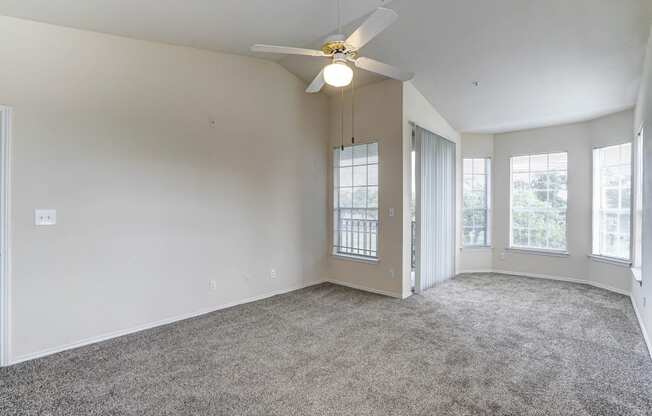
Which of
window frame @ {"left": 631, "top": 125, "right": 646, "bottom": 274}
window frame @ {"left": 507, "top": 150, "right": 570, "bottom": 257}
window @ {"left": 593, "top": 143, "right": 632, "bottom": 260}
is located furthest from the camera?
window frame @ {"left": 507, "top": 150, "right": 570, "bottom": 257}

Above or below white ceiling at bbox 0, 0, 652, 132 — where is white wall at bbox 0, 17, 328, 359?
below

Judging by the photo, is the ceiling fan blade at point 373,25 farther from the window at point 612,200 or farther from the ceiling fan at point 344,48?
the window at point 612,200

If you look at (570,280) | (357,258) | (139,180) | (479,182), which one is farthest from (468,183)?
(139,180)

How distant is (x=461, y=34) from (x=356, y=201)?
2.66m

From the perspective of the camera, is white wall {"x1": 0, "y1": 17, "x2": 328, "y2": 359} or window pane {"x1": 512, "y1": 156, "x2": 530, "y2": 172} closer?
white wall {"x1": 0, "y1": 17, "x2": 328, "y2": 359}

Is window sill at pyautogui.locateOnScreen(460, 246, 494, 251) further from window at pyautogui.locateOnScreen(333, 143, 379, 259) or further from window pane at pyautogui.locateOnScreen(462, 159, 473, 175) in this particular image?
window at pyautogui.locateOnScreen(333, 143, 379, 259)

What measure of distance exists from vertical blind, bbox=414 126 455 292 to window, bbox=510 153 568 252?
4.41 ft

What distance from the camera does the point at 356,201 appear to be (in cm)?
522

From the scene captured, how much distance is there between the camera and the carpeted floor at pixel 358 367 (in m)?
2.19

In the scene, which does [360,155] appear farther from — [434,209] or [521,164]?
[521,164]

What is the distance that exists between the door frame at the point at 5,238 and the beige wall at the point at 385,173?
13.0 feet

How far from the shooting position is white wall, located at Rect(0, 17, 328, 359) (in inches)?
111

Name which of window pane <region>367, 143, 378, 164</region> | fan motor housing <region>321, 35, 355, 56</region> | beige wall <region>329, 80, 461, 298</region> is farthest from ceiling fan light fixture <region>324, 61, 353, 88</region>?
window pane <region>367, 143, 378, 164</region>

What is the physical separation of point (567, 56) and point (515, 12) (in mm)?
1017
